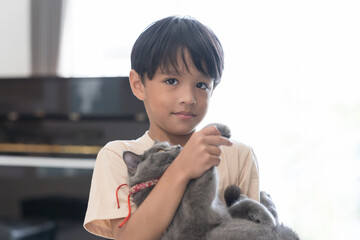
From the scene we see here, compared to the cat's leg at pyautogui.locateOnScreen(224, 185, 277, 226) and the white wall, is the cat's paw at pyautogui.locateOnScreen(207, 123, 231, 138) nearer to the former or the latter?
the cat's leg at pyautogui.locateOnScreen(224, 185, 277, 226)

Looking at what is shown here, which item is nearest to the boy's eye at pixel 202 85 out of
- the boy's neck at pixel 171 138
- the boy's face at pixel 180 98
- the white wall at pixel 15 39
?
the boy's face at pixel 180 98

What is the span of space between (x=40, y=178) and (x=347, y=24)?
226 cm

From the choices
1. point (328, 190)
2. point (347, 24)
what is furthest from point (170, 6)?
point (328, 190)

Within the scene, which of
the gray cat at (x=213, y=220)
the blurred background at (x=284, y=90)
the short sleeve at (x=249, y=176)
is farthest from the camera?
the blurred background at (x=284, y=90)

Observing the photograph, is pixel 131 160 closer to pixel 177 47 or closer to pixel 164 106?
pixel 164 106

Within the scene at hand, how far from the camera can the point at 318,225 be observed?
304cm

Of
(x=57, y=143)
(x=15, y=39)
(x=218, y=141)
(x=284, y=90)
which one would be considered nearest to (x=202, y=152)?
(x=218, y=141)

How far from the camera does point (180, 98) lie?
79cm

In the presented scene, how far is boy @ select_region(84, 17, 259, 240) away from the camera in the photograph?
0.78 meters

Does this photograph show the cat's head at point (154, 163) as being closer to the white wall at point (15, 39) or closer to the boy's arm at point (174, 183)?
the boy's arm at point (174, 183)

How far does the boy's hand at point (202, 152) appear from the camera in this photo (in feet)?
2.12

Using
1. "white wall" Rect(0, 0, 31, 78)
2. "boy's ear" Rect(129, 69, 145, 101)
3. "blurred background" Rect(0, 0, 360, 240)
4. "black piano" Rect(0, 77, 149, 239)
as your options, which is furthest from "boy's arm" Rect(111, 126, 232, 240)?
"white wall" Rect(0, 0, 31, 78)

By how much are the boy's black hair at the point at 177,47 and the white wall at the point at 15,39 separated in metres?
2.62

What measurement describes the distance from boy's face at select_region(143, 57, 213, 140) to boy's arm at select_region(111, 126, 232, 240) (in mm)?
131
